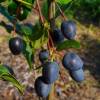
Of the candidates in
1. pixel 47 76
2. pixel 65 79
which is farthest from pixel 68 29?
pixel 65 79

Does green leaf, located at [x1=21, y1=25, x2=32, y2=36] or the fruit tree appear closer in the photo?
the fruit tree

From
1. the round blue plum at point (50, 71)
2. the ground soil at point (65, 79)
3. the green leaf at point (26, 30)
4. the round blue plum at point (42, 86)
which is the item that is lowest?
the ground soil at point (65, 79)

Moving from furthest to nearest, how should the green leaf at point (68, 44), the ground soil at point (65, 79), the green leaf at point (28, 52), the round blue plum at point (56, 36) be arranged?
the ground soil at point (65, 79) < the green leaf at point (28, 52) < the round blue plum at point (56, 36) < the green leaf at point (68, 44)

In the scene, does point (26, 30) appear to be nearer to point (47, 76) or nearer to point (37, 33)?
point (37, 33)

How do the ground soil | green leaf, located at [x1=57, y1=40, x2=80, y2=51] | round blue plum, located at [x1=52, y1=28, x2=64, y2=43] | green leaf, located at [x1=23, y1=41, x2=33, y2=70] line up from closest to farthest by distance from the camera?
green leaf, located at [x1=57, y1=40, x2=80, y2=51] → round blue plum, located at [x1=52, y1=28, x2=64, y2=43] → green leaf, located at [x1=23, y1=41, x2=33, y2=70] → the ground soil

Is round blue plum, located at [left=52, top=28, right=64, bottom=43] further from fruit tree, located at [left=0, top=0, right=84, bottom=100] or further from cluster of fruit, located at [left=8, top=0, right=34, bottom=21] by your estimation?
cluster of fruit, located at [left=8, top=0, right=34, bottom=21]

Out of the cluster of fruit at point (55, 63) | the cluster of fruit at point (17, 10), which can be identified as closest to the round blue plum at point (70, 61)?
the cluster of fruit at point (55, 63)

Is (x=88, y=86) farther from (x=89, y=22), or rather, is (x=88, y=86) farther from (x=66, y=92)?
(x=89, y=22)

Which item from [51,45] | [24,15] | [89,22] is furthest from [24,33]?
[89,22]

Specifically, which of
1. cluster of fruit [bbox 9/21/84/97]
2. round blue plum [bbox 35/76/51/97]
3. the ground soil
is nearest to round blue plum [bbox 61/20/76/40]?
cluster of fruit [bbox 9/21/84/97]

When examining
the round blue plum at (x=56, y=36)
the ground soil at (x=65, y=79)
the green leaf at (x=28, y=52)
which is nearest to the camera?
the round blue plum at (x=56, y=36)

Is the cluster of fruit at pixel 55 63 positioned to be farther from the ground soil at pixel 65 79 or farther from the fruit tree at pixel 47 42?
the ground soil at pixel 65 79
